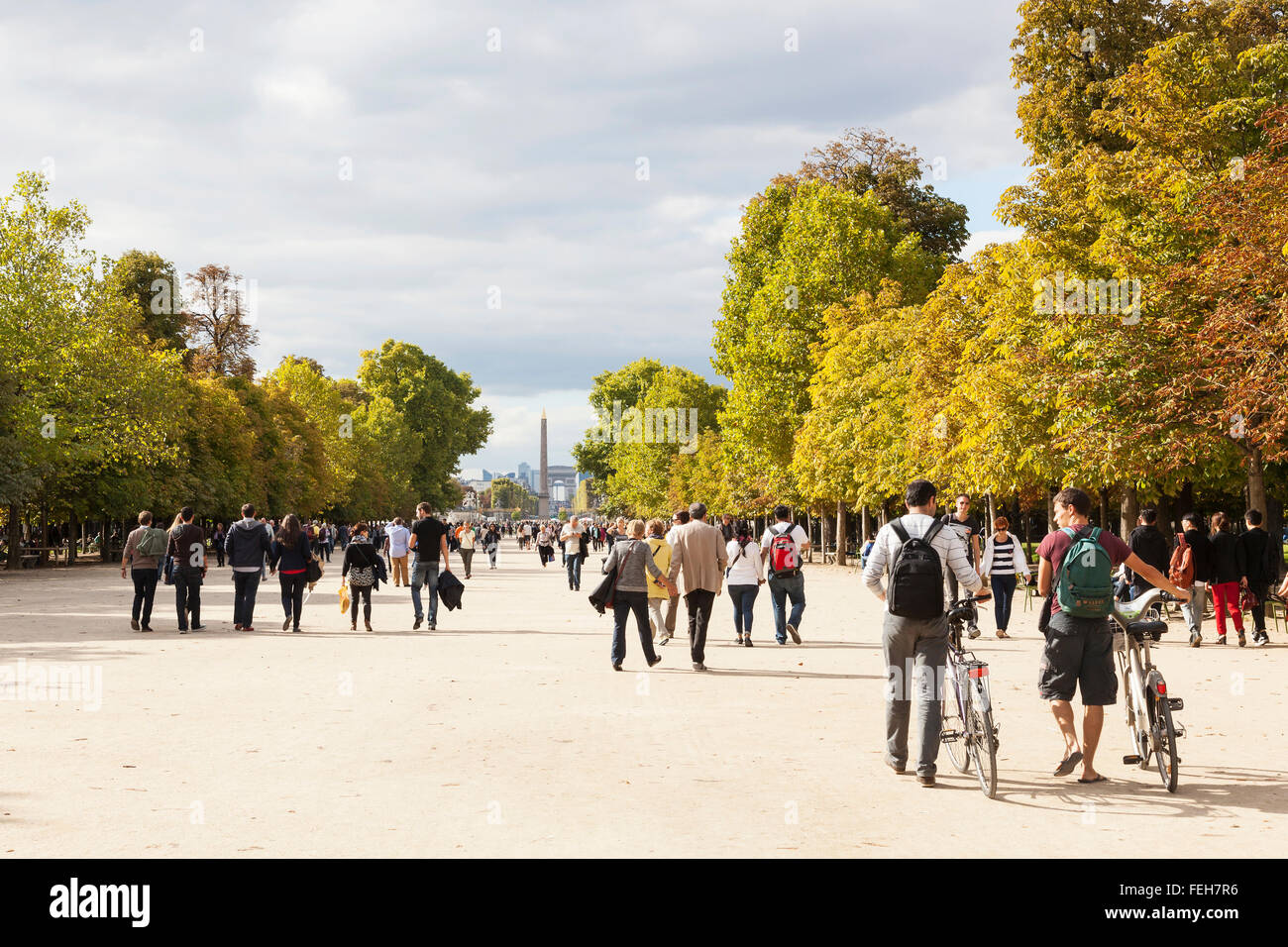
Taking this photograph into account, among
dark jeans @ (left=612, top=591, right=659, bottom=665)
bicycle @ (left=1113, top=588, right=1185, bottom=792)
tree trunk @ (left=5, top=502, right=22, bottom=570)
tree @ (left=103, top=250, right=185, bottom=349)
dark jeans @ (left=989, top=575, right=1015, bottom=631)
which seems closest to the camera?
bicycle @ (left=1113, top=588, right=1185, bottom=792)

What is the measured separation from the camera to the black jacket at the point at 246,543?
19547 millimetres

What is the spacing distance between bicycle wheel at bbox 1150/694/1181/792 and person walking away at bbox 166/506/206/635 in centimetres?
1453

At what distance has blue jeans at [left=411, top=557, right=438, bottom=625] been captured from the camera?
20.1 meters

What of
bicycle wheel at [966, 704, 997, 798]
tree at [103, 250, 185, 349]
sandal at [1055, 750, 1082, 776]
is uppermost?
tree at [103, 250, 185, 349]

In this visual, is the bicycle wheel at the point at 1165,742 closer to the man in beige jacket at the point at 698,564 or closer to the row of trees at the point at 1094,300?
the man in beige jacket at the point at 698,564

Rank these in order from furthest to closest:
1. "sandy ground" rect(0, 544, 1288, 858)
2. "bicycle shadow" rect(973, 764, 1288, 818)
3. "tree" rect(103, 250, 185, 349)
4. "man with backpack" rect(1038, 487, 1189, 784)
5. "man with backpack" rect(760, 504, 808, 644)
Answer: "tree" rect(103, 250, 185, 349), "man with backpack" rect(760, 504, 808, 644), "man with backpack" rect(1038, 487, 1189, 784), "bicycle shadow" rect(973, 764, 1288, 818), "sandy ground" rect(0, 544, 1288, 858)

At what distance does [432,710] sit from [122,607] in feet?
54.0

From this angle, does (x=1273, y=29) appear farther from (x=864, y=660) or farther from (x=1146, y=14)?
(x=864, y=660)

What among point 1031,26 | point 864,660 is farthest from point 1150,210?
point 864,660

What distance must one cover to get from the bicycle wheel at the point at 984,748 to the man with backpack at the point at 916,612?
25cm

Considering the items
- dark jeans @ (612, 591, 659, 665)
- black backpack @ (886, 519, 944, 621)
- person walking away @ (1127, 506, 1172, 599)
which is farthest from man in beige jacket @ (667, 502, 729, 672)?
black backpack @ (886, 519, 944, 621)

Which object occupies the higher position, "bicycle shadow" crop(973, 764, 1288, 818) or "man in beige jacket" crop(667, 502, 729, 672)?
"man in beige jacket" crop(667, 502, 729, 672)

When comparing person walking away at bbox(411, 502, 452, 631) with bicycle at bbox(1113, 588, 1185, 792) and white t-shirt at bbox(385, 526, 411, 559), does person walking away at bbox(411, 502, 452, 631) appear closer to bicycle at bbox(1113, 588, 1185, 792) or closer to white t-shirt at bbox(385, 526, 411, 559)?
white t-shirt at bbox(385, 526, 411, 559)

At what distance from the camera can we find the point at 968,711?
26.1ft
